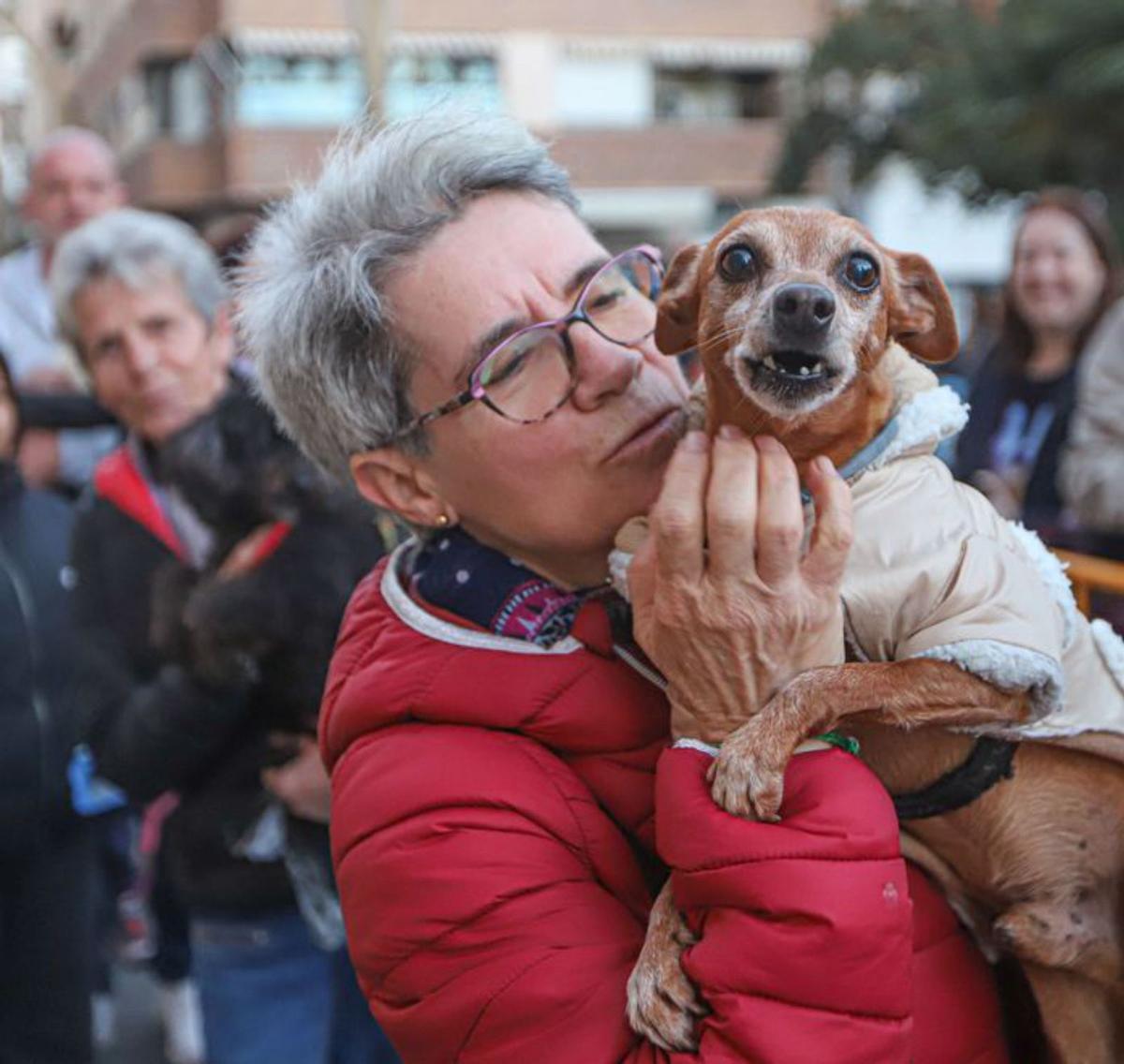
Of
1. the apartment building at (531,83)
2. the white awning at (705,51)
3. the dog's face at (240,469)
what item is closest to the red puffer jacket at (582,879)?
the dog's face at (240,469)

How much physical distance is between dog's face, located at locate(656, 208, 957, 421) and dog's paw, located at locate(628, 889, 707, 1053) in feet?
2.07

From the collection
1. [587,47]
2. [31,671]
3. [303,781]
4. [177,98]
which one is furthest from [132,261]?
[177,98]

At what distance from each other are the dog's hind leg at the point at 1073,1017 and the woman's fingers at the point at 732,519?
2.30 feet

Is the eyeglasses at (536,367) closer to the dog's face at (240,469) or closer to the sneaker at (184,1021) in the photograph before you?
the dog's face at (240,469)

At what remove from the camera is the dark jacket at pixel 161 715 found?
262cm

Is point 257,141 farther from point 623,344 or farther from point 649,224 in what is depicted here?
point 623,344

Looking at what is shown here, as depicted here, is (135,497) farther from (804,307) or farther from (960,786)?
(960,786)

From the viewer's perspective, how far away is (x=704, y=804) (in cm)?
142

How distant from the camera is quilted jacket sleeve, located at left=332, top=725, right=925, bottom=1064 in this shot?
4.42 ft

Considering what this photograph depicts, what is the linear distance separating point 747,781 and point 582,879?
26 cm

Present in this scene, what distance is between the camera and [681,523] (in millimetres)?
1479

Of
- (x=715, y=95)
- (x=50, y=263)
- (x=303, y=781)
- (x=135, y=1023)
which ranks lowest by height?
(x=135, y=1023)

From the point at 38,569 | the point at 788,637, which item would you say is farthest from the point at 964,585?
the point at 38,569

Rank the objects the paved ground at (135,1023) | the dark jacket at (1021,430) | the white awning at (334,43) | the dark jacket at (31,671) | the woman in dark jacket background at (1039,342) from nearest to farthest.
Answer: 1. the dark jacket at (31,671)
2. the dark jacket at (1021,430)
3. the woman in dark jacket background at (1039,342)
4. the paved ground at (135,1023)
5. the white awning at (334,43)
